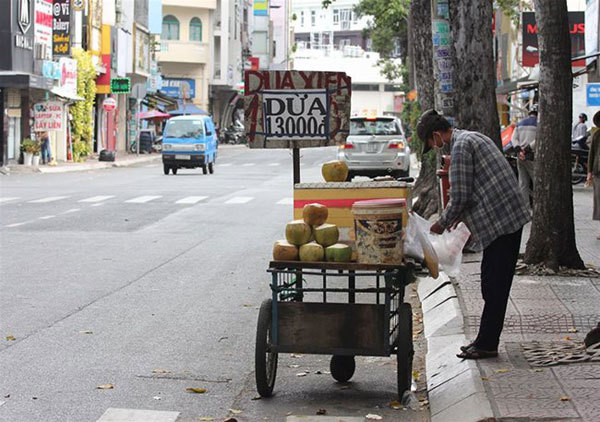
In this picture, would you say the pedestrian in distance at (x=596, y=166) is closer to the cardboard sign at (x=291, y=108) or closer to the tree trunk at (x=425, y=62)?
the tree trunk at (x=425, y=62)

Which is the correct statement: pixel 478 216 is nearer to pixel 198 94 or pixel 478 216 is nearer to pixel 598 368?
pixel 598 368

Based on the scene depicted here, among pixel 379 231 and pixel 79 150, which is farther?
pixel 79 150

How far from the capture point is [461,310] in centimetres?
1056

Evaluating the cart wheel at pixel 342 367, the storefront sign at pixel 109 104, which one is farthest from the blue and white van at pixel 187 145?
the cart wheel at pixel 342 367

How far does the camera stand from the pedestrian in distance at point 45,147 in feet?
152

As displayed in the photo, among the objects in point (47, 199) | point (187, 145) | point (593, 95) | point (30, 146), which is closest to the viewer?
point (47, 199)

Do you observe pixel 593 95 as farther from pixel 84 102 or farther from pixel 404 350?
pixel 84 102

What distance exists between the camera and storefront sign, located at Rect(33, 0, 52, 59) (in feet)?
150

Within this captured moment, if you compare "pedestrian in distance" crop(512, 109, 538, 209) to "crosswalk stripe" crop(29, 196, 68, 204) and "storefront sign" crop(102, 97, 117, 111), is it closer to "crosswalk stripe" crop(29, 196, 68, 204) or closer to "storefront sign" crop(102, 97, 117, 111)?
"crosswalk stripe" crop(29, 196, 68, 204)

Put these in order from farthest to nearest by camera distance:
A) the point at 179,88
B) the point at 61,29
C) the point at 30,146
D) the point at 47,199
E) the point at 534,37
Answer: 1. the point at 179,88
2. the point at 61,29
3. the point at 30,146
4. the point at 534,37
5. the point at 47,199

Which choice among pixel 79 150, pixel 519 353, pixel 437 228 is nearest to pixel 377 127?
pixel 79 150

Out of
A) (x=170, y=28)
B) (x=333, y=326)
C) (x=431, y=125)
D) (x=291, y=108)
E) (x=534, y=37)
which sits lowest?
(x=333, y=326)

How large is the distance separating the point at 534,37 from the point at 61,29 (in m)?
22.4

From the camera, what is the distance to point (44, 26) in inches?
1849
